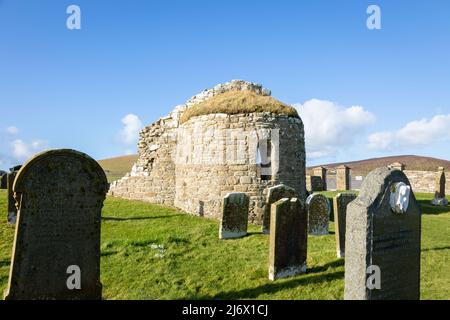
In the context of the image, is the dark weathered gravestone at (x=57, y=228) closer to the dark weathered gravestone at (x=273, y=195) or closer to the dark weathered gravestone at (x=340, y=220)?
the dark weathered gravestone at (x=340, y=220)

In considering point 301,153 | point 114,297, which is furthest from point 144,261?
point 301,153

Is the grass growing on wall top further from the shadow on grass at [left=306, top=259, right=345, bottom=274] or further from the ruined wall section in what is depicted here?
the shadow on grass at [left=306, top=259, right=345, bottom=274]

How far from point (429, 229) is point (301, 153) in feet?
17.9

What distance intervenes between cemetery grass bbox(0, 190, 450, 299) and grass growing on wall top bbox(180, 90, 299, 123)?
4.67 m

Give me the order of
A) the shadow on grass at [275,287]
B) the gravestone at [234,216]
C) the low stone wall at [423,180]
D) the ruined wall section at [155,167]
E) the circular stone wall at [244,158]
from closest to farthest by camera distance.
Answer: the shadow on grass at [275,287] → the gravestone at [234,216] → the circular stone wall at [244,158] → the ruined wall section at [155,167] → the low stone wall at [423,180]

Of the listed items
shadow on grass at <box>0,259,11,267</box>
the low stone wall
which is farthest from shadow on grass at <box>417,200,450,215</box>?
shadow on grass at <box>0,259,11,267</box>

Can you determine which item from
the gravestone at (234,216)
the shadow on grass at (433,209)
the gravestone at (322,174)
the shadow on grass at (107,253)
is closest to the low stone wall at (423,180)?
the gravestone at (322,174)

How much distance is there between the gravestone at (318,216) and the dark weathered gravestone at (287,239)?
11.5ft

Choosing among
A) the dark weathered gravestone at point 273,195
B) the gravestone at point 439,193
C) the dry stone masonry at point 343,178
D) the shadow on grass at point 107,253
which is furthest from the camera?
the dry stone masonry at point 343,178

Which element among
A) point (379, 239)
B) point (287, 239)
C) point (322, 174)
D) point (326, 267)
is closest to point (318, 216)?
point (326, 267)

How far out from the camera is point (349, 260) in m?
4.53

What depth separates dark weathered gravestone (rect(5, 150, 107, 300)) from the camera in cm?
534

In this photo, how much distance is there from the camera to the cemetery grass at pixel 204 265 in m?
6.41

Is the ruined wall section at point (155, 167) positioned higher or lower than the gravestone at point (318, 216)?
higher
